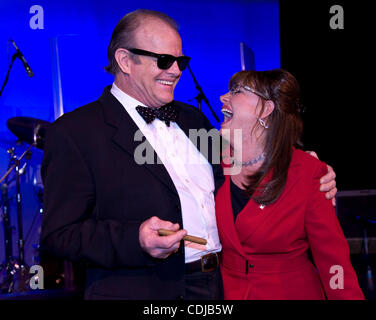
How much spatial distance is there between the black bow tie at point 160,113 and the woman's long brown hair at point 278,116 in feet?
1.86

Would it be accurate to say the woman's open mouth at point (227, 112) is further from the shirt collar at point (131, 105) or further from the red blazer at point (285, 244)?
the shirt collar at point (131, 105)

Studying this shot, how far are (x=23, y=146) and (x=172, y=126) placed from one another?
4.72m

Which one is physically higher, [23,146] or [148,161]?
[148,161]

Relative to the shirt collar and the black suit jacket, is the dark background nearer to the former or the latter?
the shirt collar

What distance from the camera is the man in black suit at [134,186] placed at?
67.3 inches

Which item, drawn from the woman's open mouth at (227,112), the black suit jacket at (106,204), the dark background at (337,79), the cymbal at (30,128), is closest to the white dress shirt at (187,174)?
the black suit jacket at (106,204)

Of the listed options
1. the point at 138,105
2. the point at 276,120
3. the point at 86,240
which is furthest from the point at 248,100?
the point at 86,240

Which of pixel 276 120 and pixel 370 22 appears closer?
pixel 276 120

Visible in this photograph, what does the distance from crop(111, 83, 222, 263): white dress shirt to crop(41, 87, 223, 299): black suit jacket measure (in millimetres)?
117

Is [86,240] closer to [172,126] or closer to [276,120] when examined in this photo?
[172,126]

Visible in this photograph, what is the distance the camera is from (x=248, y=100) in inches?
101

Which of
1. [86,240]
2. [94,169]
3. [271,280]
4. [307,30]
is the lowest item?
[271,280]

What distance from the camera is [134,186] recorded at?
6.02 feet

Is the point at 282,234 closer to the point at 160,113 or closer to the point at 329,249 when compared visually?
the point at 329,249
